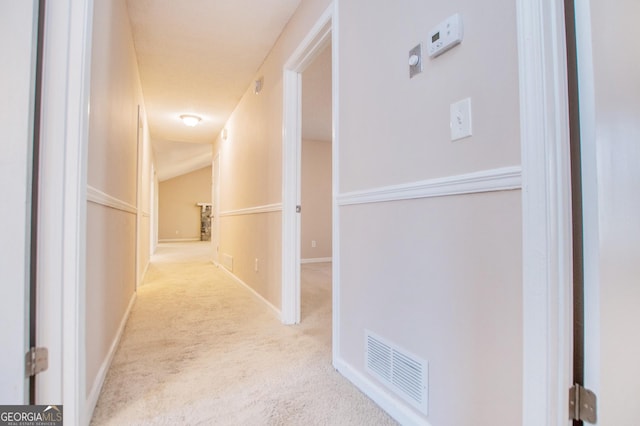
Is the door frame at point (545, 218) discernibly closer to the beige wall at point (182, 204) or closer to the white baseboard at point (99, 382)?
the white baseboard at point (99, 382)

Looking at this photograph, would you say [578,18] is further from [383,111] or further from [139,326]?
[139,326]

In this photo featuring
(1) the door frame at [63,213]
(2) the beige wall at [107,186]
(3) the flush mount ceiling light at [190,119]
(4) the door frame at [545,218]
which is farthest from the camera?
(3) the flush mount ceiling light at [190,119]

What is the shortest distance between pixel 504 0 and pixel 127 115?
2.49m

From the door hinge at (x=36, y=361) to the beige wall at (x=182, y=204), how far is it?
12205 mm

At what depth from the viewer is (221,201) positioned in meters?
4.98

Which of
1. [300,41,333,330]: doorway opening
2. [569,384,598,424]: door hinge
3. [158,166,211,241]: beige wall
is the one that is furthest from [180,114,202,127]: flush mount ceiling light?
[158,166,211,241]: beige wall

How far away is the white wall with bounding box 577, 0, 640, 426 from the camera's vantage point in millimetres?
755

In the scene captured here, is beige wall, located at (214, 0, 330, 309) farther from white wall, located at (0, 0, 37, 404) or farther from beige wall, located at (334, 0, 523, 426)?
white wall, located at (0, 0, 37, 404)

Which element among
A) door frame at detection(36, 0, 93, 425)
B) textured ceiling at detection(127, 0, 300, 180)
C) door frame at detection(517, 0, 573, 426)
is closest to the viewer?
door frame at detection(517, 0, 573, 426)

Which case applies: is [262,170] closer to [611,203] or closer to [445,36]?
[445,36]

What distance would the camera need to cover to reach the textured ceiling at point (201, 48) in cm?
221

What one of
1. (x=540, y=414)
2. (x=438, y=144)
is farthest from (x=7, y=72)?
(x=540, y=414)

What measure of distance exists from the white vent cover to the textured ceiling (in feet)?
7.48

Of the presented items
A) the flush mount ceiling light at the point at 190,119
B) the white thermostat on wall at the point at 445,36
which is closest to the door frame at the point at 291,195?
the white thermostat on wall at the point at 445,36
